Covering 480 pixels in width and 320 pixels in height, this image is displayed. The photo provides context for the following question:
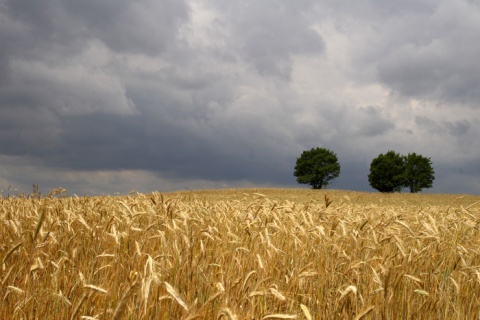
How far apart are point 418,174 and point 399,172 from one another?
3.66 m

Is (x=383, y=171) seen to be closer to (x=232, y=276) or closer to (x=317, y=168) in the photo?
(x=317, y=168)

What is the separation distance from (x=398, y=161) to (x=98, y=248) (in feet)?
210

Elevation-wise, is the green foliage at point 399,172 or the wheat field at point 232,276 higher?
the green foliage at point 399,172

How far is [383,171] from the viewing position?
62156 millimetres

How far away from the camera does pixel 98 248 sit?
5.09 meters

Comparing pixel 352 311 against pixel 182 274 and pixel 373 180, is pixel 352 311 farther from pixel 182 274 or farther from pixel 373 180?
pixel 373 180

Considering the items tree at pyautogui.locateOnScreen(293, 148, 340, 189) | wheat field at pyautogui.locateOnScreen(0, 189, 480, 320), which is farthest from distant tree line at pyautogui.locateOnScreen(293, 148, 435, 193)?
wheat field at pyautogui.locateOnScreen(0, 189, 480, 320)

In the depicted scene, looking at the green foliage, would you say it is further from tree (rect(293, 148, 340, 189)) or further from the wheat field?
the wheat field

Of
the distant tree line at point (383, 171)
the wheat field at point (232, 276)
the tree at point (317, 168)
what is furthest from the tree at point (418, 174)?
the wheat field at point (232, 276)

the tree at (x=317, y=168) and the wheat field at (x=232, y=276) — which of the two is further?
the tree at (x=317, y=168)

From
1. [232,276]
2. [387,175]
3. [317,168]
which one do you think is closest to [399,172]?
[387,175]

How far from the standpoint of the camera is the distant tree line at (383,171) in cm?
6216

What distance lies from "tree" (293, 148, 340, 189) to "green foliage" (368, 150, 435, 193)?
5.39 metres

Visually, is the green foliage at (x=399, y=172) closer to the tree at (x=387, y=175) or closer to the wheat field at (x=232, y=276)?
the tree at (x=387, y=175)
